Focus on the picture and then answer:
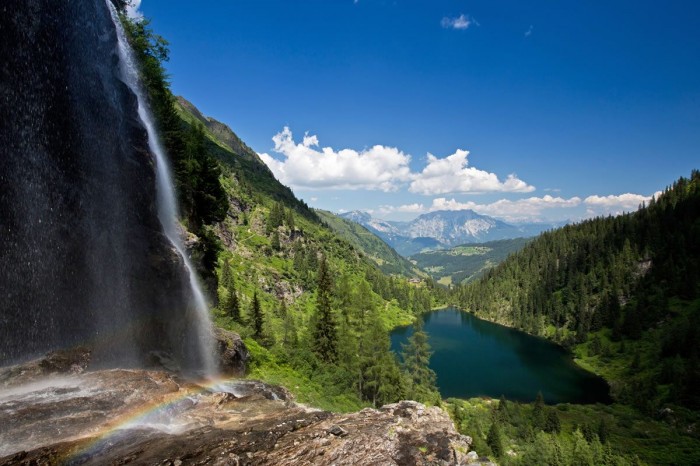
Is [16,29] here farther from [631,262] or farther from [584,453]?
[631,262]

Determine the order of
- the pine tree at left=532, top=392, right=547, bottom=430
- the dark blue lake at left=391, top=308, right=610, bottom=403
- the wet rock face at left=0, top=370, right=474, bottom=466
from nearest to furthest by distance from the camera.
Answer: the wet rock face at left=0, top=370, right=474, bottom=466 → the pine tree at left=532, top=392, right=547, bottom=430 → the dark blue lake at left=391, top=308, right=610, bottom=403

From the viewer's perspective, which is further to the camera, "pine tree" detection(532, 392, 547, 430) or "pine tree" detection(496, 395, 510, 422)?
"pine tree" detection(496, 395, 510, 422)

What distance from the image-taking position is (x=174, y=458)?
1238 cm

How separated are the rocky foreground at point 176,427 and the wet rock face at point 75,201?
281 cm

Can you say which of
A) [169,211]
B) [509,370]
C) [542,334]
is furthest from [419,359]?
[542,334]

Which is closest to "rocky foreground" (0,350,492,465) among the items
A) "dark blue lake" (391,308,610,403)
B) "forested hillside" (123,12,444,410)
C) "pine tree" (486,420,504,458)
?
"forested hillside" (123,12,444,410)

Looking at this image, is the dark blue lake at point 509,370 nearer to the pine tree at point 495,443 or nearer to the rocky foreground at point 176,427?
the pine tree at point 495,443

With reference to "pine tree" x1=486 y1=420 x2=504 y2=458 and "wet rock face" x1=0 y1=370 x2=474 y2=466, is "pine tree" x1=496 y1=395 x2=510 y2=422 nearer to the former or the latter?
"pine tree" x1=486 y1=420 x2=504 y2=458

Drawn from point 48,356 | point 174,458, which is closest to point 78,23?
point 48,356

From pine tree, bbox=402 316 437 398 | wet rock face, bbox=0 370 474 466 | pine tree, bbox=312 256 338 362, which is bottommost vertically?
pine tree, bbox=402 316 437 398

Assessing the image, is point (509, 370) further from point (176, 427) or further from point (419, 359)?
point (176, 427)

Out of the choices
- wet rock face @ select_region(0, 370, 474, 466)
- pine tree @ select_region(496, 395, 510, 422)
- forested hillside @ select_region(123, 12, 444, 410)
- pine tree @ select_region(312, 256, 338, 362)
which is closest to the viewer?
wet rock face @ select_region(0, 370, 474, 466)

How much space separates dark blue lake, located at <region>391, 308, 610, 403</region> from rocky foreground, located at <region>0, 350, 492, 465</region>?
99.8 m

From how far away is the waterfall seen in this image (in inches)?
1076
